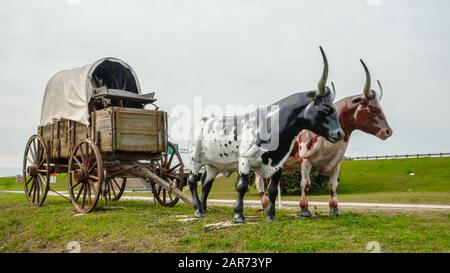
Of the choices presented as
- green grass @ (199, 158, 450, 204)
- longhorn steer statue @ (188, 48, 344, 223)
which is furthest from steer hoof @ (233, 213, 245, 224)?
green grass @ (199, 158, 450, 204)

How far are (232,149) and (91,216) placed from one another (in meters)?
3.72

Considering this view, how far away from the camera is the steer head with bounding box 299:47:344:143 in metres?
8.62

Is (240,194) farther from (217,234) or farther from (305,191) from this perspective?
(305,191)

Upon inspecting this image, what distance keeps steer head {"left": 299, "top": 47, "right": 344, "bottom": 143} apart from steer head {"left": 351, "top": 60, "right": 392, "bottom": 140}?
1.59 meters

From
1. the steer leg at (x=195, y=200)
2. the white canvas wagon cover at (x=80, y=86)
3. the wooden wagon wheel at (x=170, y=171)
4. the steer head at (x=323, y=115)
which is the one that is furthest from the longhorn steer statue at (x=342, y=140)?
the white canvas wagon cover at (x=80, y=86)

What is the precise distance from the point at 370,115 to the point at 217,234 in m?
4.30

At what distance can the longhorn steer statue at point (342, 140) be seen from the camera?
9.94 meters

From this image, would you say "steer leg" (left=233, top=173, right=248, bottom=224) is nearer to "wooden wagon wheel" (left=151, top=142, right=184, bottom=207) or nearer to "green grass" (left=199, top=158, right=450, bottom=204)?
"wooden wagon wheel" (left=151, top=142, right=184, bottom=207)

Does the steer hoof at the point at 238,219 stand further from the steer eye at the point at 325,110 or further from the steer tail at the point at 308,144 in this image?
the steer eye at the point at 325,110

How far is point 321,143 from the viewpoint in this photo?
32.6 feet

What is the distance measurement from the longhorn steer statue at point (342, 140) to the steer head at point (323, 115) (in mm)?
1252
